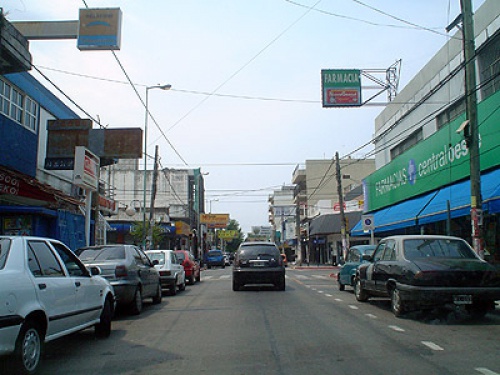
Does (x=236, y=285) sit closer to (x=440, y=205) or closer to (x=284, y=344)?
(x=440, y=205)

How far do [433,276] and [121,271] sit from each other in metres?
6.13

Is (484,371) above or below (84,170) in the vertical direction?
below

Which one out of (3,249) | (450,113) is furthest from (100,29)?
(450,113)

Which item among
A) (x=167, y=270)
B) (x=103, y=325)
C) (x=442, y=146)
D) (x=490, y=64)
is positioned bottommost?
(x=103, y=325)

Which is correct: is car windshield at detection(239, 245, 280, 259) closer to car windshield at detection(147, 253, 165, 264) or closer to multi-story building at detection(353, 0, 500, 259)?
car windshield at detection(147, 253, 165, 264)

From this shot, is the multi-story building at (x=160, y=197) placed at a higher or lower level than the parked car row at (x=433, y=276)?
higher

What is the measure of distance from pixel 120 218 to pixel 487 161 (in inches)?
1391

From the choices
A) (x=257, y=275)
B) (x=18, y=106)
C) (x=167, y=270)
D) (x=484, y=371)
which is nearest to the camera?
(x=484, y=371)

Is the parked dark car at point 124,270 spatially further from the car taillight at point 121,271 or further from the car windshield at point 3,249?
the car windshield at point 3,249

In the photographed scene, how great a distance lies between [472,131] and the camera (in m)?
13.2

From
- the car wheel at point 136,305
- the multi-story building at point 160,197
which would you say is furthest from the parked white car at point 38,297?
the multi-story building at point 160,197

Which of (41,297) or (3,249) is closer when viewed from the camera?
(3,249)

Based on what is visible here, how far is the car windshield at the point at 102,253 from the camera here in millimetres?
10875

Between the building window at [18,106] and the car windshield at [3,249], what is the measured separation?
12.2m
